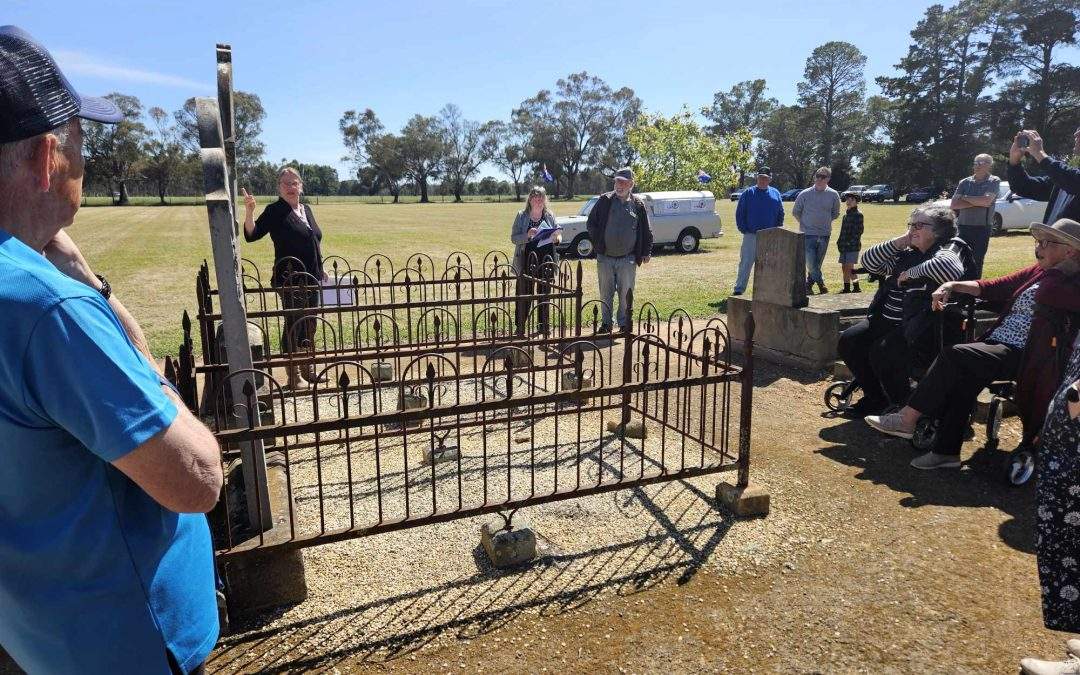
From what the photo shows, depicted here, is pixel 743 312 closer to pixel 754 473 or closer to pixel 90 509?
pixel 754 473

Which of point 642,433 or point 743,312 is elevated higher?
point 743,312

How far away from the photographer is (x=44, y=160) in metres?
1.27

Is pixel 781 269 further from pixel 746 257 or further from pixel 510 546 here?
pixel 510 546

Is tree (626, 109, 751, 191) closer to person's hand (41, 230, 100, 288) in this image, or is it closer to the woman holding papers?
the woman holding papers

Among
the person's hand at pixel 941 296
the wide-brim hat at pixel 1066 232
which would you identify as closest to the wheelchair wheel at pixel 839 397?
the person's hand at pixel 941 296

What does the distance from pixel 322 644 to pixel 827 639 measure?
218 centimetres

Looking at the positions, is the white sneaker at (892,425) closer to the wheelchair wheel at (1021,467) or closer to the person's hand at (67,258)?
the wheelchair wheel at (1021,467)

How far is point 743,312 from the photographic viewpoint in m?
7.85

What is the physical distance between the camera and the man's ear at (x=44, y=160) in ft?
4.13

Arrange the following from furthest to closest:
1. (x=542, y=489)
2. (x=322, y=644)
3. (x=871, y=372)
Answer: (x=871, y=372)
(x=542, y=489)
(x=322, y=644)

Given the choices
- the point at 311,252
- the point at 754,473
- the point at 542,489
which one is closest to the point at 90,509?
the point at 542,489

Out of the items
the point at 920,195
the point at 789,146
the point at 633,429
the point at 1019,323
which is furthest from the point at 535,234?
the point at 789,146

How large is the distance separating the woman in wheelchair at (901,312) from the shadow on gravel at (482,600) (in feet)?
7.48

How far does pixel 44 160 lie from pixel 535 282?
5604mm
